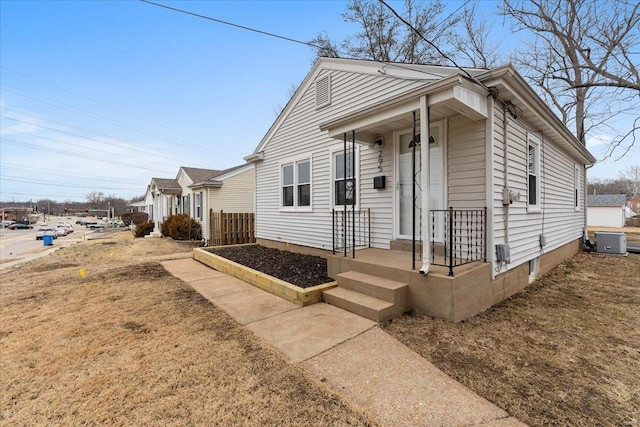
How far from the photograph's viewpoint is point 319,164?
7605 mm

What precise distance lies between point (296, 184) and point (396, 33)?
10984 millimetres

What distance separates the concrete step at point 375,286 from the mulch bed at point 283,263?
27.2 inches

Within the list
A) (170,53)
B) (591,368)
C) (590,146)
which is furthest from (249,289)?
(590,146)

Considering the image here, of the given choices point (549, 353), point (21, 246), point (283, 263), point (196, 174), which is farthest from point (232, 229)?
point (21, 246)

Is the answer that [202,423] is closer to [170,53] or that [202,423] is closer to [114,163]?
[170,53]

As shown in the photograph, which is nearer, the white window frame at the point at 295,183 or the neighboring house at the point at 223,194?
the white window frame at the point at 295,183

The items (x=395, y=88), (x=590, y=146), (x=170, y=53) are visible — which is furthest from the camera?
(x=590, y=146)

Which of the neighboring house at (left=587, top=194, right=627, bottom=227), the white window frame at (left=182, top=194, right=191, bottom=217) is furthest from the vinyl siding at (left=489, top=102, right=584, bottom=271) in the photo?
the neighboring house at (left=587, top=194, right=627, bottom=227)

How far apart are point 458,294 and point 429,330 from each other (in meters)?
0.62

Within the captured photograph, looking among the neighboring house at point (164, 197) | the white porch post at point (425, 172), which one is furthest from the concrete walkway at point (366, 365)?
the neighboring house at point (164, 197)

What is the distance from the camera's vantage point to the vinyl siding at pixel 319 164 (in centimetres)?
606

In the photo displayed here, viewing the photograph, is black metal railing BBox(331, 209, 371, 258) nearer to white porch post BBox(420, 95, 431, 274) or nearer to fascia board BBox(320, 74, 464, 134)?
fascia board BBox(320, 74, 464, 134)

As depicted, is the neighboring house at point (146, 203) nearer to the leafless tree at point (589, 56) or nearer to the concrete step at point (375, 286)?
the concrete step at point (375, 286)

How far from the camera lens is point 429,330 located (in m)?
3.45
